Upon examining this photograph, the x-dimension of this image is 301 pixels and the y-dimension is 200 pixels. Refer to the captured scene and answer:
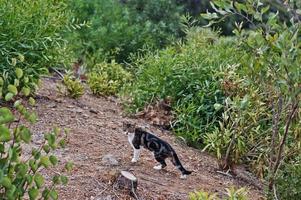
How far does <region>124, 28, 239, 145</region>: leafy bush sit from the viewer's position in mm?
6570

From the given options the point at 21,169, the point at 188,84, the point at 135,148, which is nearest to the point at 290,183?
the point at 135,148

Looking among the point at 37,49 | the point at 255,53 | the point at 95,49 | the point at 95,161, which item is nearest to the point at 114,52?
the point at 95,49

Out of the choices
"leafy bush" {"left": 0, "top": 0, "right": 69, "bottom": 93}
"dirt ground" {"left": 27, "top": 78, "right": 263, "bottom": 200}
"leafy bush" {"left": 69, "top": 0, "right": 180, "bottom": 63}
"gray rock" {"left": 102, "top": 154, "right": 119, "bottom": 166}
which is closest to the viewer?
"dirt ground" {"left": 27, "top": 78, "right": 263, "bottom": 200}

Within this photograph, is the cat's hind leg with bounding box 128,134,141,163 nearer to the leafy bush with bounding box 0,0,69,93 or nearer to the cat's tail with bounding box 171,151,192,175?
the cat's tail with bounding box 171,151,192,175

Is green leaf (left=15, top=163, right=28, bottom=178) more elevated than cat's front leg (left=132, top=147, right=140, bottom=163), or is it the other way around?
green leaf (left=15, top=163, right=28, bottom=178)

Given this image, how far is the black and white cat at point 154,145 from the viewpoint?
491 cm

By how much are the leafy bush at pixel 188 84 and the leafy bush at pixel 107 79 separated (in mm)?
460

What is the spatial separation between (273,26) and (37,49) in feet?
9.42

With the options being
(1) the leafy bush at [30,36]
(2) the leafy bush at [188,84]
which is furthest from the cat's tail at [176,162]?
(1) the leafy bush at [30,36]

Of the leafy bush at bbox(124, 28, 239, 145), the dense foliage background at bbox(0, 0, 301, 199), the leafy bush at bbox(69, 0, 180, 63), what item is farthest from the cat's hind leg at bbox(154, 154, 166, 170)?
the leafy bush at bbox(69, 0, 180, 63)

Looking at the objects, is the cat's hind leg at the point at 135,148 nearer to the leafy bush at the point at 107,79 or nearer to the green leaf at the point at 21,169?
the green leaf at the point at 21,169

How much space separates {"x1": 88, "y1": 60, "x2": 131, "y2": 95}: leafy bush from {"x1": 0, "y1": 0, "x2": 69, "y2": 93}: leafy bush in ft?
4.22

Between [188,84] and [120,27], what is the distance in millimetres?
3449

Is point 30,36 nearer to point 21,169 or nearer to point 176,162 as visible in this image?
point 176,162
